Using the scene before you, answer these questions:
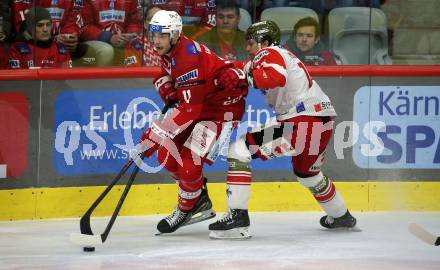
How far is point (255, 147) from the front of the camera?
6.57m

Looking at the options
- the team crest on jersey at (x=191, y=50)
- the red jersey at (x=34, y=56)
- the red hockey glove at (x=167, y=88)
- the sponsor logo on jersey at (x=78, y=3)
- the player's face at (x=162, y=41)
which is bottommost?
the red hockey glove at (x=167, y=88)

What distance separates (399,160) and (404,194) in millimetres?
230

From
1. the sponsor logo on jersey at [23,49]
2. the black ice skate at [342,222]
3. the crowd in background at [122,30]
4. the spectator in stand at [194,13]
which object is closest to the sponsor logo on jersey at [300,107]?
the black ice skate at [342,222]

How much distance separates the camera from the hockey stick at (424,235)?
6154 mm

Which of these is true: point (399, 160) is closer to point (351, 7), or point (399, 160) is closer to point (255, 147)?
point (351, 7)

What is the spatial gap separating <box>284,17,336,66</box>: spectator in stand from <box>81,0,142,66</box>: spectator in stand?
1.02 meters

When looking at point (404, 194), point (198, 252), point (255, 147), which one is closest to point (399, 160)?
point (404, 194)

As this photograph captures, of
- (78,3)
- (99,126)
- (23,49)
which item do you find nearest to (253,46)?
(99,126)

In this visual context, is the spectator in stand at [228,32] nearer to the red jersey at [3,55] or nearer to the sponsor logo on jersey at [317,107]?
the sponsor logo on jersey at [317,107]

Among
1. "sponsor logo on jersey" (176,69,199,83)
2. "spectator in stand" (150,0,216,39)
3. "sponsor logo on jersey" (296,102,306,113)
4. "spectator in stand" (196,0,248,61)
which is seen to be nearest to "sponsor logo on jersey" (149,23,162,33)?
"sponsor logo on jersey" (176,69,199,83)

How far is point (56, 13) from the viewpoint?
7.34 meters

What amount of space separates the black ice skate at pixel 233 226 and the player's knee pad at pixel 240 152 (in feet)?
0.97

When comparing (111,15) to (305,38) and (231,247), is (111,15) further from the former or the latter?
(231,247)

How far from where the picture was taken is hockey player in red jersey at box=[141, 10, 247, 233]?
6422mm
